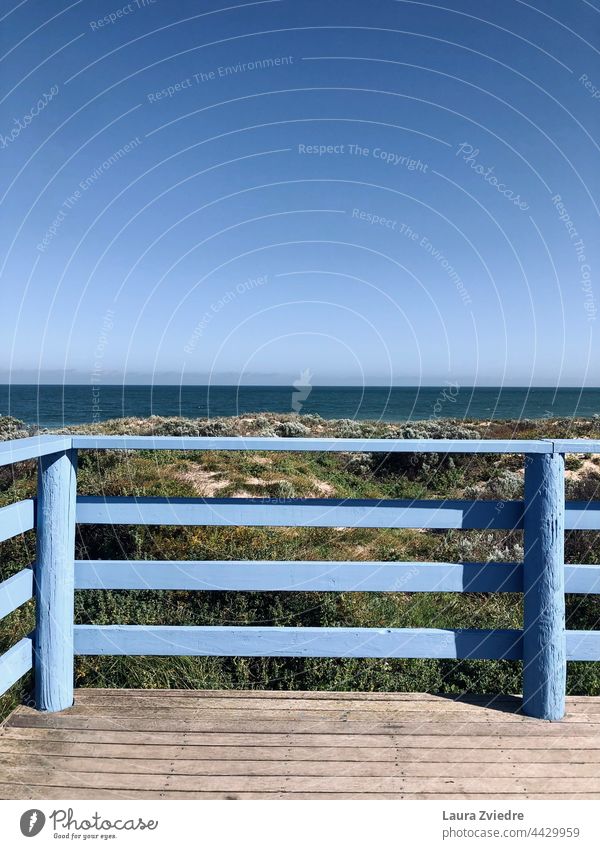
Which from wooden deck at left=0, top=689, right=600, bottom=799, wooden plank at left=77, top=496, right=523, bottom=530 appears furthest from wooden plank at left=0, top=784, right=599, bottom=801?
wooden plank at left=77, top=496, right=523, bottom=530

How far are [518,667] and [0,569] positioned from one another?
327 centimetres

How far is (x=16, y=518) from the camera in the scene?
7.14ft

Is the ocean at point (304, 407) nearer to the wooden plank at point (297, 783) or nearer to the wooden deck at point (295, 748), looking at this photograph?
the wooden deck at point (295, 748)

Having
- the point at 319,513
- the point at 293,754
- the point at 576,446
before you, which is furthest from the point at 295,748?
the point at 576,446

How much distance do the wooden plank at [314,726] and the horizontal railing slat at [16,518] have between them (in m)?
0.73

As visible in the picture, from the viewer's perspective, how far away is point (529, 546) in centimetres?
236

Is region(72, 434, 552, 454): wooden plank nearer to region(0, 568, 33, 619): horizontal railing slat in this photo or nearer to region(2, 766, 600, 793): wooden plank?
region(0, 568, 33, 619): horizontal railing slat

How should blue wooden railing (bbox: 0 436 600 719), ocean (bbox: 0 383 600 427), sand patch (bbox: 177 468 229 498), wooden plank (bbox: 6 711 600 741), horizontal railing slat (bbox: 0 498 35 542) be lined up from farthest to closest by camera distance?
ocean (bbox: 0 383 600 427), sand patch (bbox: 177 468 229 498), blue wooden railing (bbox: 0 436 600 719), wooden plank (bbox: 6 711 600 741), horizontal railing slat (bbox: 0 498 35 542)

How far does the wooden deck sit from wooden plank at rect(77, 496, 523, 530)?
0.73m

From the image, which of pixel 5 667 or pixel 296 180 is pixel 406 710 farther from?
pixel 296 180

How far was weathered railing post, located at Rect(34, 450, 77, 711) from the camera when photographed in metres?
2.33

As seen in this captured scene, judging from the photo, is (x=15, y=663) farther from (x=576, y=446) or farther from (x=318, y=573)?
(x=576, y=446)

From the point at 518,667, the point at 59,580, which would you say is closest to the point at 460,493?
the point at 518,667

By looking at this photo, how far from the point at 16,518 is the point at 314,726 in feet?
4.40
